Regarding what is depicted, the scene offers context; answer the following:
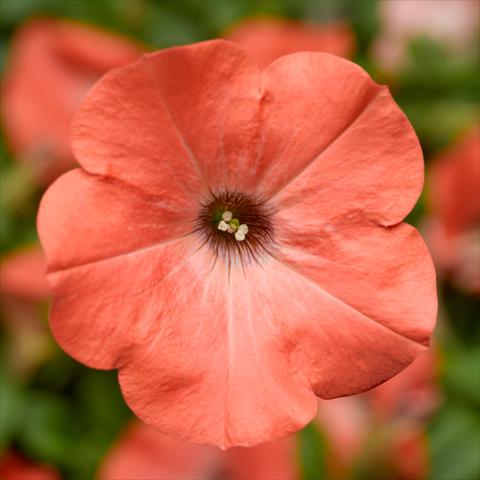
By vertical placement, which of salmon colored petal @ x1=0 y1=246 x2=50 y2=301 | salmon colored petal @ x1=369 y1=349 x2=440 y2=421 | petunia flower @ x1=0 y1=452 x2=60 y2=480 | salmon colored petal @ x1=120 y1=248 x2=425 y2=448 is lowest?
petunia flower @ x1=0 y1=452 x2=60 y2=480

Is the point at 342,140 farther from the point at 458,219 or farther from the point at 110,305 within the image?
A: the point at 458,219

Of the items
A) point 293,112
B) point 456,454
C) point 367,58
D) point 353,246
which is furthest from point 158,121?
point 367,58

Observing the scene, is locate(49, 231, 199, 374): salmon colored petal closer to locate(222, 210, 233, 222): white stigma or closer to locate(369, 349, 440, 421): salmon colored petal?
locate(222, 210, 233, 222): white stigma

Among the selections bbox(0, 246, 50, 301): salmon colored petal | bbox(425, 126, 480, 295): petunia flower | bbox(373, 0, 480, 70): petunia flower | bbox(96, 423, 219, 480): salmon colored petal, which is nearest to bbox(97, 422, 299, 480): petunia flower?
bbox(96, 423, 219, 480): salmon colored petal

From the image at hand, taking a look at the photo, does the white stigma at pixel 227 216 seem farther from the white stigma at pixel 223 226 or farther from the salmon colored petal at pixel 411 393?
the salmon colored petal at pixel 411 393

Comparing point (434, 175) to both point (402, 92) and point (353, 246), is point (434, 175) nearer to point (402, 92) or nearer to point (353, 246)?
point (402, 92)

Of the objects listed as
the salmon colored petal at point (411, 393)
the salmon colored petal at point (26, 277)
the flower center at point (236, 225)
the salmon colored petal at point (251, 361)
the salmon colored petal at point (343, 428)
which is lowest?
the salmon colored petal at point (343, 428)

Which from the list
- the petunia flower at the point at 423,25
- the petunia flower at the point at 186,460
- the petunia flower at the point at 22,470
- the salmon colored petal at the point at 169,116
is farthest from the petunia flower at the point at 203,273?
the petunia flower at the point at 423,25
